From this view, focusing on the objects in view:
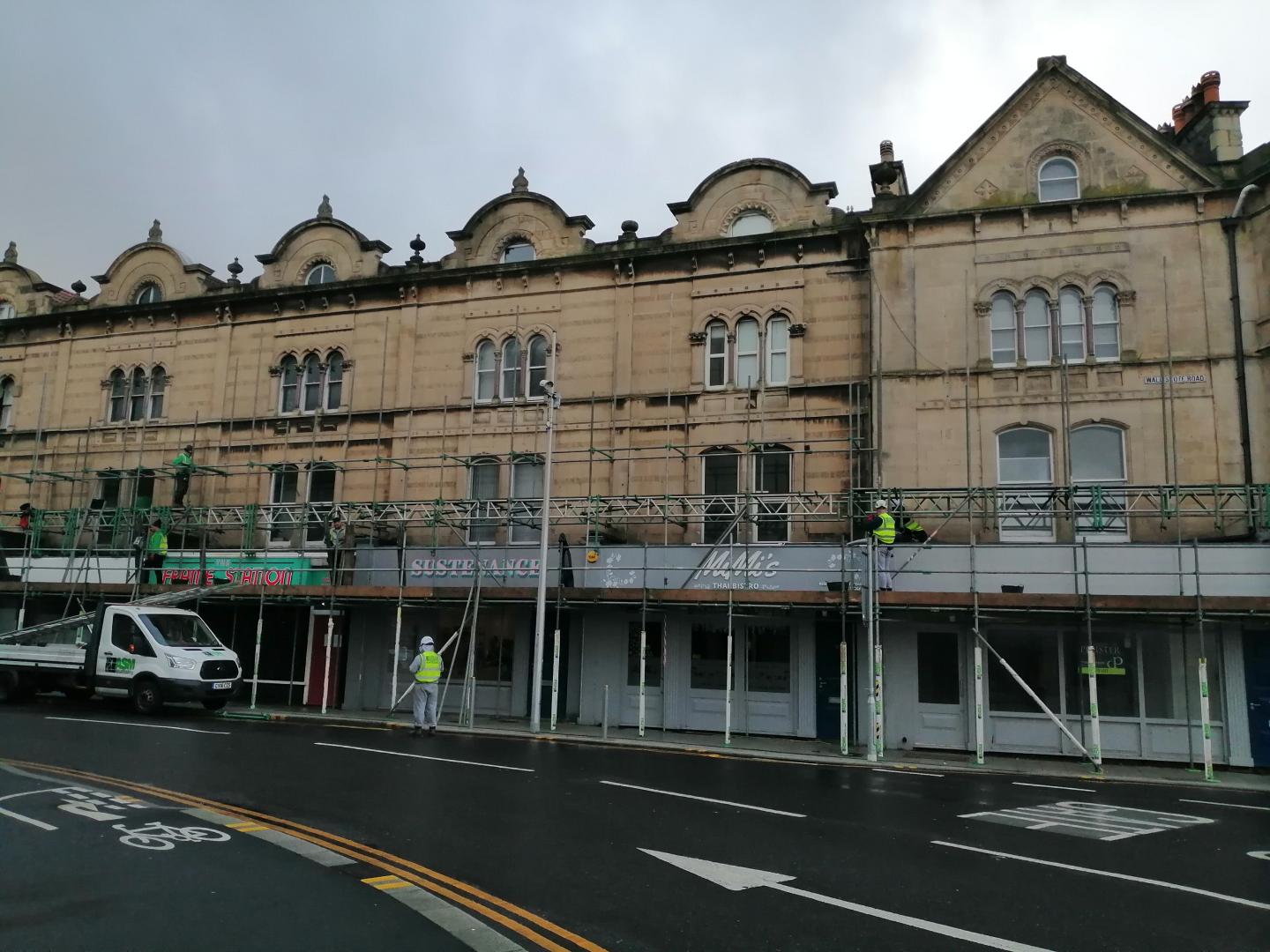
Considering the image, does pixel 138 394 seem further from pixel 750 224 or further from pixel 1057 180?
pixel 1057 180

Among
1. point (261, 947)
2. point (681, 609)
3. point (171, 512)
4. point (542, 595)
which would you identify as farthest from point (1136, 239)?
point (171, 512)

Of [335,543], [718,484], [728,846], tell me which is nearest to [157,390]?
[335,543]

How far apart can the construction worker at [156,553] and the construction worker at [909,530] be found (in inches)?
695

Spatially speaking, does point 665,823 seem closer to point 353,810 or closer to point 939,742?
point 353,810

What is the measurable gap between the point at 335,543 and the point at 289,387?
6.36 metres

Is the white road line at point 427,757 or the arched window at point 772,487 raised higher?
the arched window at point 772,487

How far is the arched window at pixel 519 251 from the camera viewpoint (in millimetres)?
25344

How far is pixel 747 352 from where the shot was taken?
75.0 feet

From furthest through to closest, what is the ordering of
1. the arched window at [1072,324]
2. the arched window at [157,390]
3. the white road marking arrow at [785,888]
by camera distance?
the arched window at [157,390] < the arched window at [1072,324] < the white road marking arrow at [785,888]

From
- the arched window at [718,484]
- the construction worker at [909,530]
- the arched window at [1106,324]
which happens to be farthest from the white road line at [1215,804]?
the arched window at [718,484]

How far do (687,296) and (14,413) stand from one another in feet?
72.5

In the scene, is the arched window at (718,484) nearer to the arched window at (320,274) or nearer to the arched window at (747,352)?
the arched window at (747,352)

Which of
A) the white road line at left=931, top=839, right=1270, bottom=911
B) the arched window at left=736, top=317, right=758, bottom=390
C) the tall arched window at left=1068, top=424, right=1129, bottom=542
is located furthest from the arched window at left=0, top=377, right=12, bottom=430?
the white road line at left=931, top=839, right=1270, bottom=911

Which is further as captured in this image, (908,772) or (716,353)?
(716,353)
